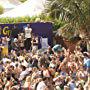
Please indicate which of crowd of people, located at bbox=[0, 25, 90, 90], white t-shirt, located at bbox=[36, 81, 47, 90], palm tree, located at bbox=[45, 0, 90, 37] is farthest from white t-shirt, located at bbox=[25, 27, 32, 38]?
white t-shirt, located at bbox=[36, 81, 47, 90]

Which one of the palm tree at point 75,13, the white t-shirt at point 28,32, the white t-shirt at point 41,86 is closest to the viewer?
the white t-shirt at point 41,86

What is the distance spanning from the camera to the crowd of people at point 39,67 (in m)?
19.4

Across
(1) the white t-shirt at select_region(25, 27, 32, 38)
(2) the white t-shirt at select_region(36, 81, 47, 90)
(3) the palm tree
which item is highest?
(3) the palm tree

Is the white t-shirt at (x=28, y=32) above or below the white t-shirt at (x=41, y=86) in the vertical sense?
above

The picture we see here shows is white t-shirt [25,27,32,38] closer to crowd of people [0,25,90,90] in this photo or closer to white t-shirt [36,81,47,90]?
crowd of people [0,25,90,90]

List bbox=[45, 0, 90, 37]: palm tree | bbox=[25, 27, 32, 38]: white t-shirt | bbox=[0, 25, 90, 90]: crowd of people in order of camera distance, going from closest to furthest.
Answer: bbox=[0, 25, 90, 90]: crowd of people < bbox=[45, 0, 90, 37]: palm tree < bbox=[25, 27, 32, 38]: white t-shirt

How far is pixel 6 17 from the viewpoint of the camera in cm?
3344

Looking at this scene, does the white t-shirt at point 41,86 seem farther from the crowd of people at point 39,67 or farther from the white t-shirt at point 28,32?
the white t-shirt at point 28,32

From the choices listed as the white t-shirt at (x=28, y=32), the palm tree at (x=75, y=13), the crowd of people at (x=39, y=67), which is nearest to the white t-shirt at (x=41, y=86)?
the crowd of people at (x=39, y=67)

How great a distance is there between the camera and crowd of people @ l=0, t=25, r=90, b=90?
63.6ft

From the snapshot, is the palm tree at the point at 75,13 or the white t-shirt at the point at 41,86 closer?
the white t-shirt at the point at 41,86

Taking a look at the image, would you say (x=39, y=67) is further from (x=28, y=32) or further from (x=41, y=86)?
(x=28, y=32)

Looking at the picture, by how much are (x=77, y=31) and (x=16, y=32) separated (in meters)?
4.55

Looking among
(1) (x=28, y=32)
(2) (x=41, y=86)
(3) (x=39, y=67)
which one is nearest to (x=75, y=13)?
(3) (x=39, y=67)
